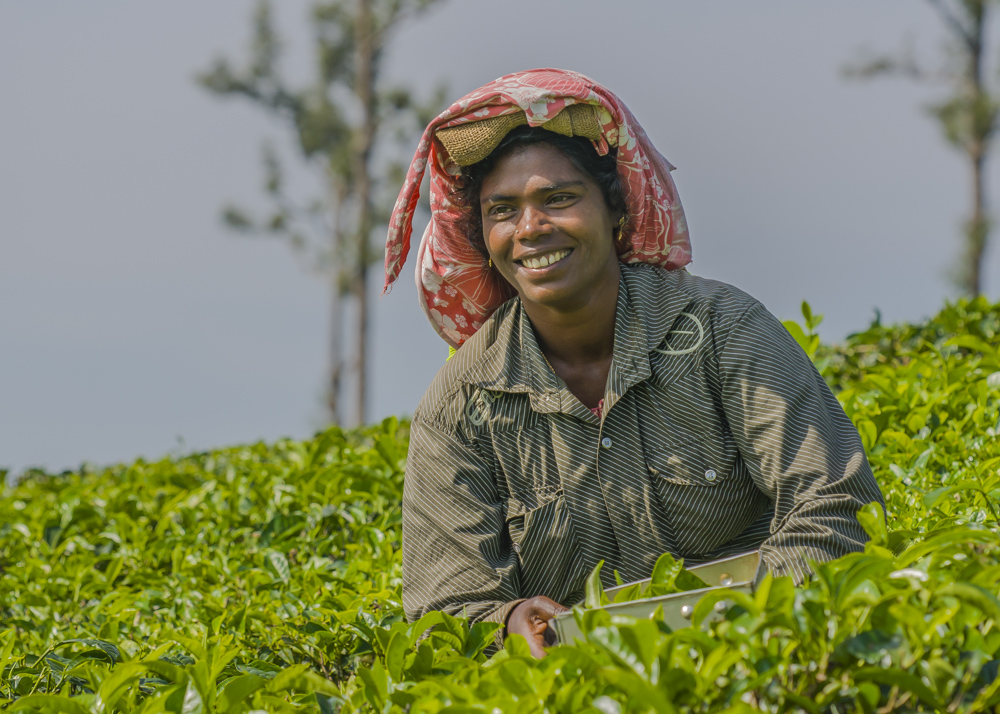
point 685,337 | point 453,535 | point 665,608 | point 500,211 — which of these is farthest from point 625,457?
point 665,608

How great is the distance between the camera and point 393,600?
9.36ft

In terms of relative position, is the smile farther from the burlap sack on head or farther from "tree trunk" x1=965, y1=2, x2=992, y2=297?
"tree trunk" x1=965, y1=2, x2=992, y2=297

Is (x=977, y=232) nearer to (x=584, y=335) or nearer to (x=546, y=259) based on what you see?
(x=584, y=335)

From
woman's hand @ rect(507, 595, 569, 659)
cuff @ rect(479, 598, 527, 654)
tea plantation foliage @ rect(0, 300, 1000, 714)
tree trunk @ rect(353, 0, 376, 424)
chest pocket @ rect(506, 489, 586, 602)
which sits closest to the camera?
tea plantation foliage @ rect(0, 300, 1000, 714)

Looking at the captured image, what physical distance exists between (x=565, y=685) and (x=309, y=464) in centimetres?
286

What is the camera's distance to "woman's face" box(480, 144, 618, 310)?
2.55 meters

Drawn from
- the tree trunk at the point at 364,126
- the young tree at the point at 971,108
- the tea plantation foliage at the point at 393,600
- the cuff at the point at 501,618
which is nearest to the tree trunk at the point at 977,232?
the young tree at the point at 971,108

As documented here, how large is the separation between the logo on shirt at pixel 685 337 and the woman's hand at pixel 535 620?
670 mm

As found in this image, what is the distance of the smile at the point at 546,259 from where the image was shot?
8.36 feet

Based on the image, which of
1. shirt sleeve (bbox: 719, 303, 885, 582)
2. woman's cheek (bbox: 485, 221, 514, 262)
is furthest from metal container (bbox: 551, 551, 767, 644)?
woman's cheek (bbox: 485, 221, 514, 262)

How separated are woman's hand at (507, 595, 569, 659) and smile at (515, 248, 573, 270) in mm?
802

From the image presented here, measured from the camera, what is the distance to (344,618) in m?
2.46

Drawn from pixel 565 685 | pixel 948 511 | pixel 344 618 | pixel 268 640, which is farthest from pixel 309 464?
pixel 565 685

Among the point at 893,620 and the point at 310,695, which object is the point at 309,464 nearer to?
the point at 310,695
